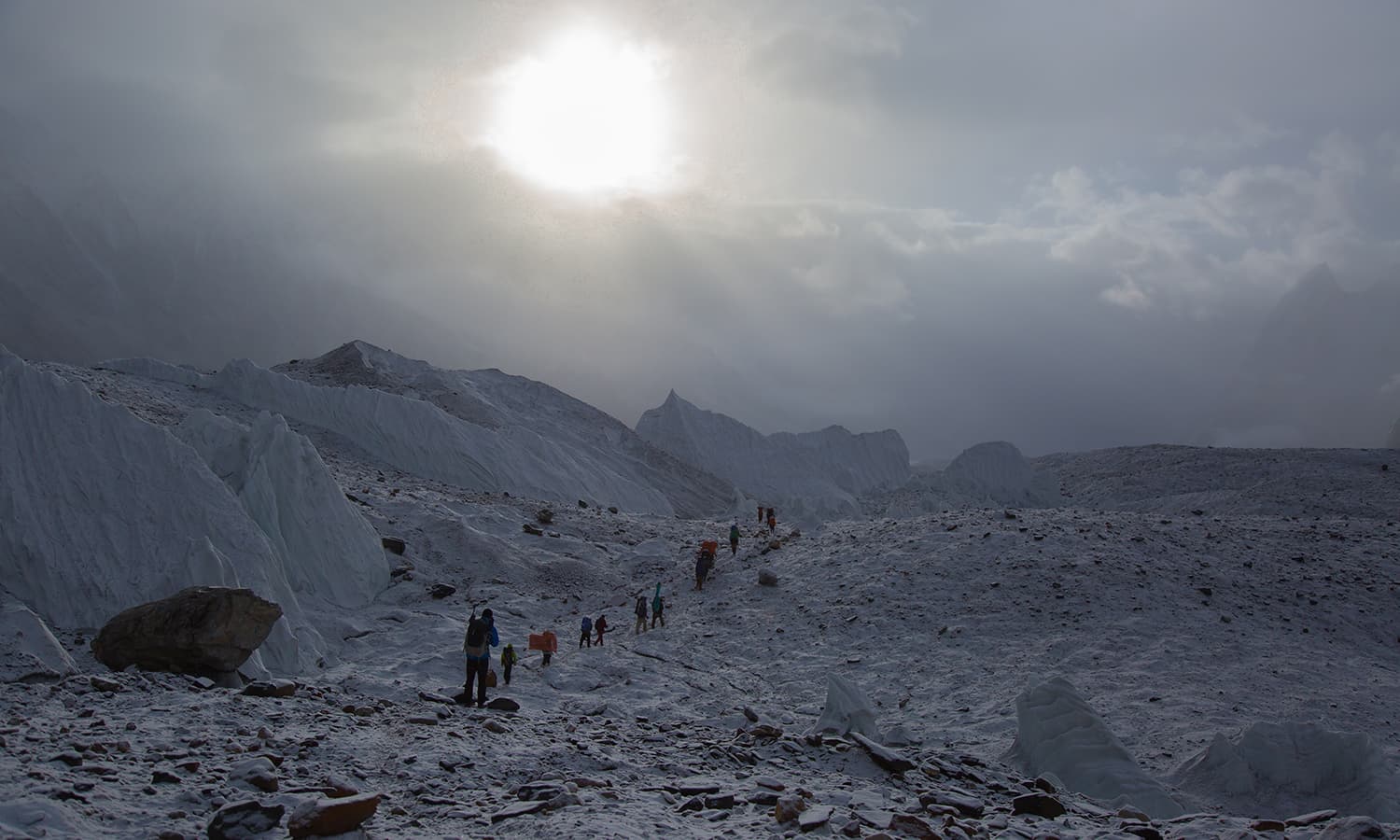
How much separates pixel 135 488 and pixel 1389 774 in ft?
73.4

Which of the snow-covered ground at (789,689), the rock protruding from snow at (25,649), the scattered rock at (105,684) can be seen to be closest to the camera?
the snow-covered ground at (789,689)

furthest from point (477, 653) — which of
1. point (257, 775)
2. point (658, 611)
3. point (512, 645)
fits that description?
point (658, 611)

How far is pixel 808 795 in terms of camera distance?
7.82m

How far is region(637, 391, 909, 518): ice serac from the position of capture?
8788cm

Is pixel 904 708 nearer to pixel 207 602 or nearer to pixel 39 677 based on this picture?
pixel 207 602

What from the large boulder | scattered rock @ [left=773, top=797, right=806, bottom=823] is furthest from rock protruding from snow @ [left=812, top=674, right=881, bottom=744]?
the large boulder

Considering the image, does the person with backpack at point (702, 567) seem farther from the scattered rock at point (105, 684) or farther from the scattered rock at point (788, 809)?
the scattered rock at point (788, 809)

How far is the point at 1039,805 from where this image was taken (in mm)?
8125

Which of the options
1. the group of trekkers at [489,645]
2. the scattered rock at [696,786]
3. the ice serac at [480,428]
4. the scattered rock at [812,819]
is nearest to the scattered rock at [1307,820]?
the scattered rock at [812,819]

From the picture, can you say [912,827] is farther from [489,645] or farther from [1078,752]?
[489,645]

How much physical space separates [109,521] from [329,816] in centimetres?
1493

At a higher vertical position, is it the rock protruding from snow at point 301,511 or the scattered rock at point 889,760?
the rock protruding from snow at point 301,511

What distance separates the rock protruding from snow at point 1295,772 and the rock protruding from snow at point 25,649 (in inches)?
578

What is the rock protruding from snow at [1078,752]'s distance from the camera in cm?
1028
